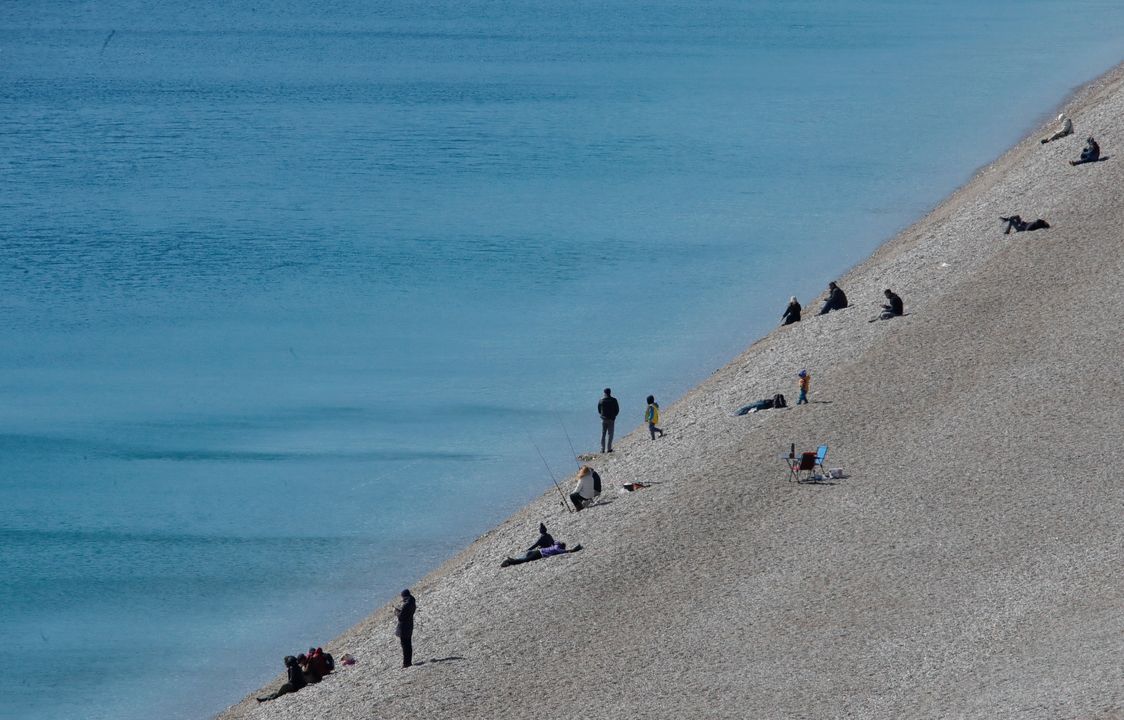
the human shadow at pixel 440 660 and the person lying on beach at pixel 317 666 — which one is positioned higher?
the person lying on beach at pixel 317 666

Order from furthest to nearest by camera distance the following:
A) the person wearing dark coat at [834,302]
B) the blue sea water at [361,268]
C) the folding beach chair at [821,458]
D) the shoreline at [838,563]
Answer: the person wearing dark coat at [834,302]
the blue sea water at [361,268]
the folding beach chair at [821,458]
the shoreline at [838,563]

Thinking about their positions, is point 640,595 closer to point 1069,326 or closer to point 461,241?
point 1069,326

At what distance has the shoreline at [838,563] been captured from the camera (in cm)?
1864

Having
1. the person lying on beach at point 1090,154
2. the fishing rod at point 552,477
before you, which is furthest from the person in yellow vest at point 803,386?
the person lying on beach at point 1090,154

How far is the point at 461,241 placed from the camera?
51.7m

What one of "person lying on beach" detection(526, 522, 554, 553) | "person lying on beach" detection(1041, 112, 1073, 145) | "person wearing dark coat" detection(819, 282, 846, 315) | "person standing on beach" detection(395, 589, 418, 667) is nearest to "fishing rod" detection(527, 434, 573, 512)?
"person lying on beach" detection(526, 522, 554, 553)

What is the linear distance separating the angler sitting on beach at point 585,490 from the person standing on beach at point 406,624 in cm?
549

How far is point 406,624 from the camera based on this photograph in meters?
21.0

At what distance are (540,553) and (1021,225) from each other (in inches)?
685

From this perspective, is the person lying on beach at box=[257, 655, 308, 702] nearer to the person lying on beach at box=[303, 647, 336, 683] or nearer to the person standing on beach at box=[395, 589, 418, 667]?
the person lying on beach at box=[303, 647, 336, 683]

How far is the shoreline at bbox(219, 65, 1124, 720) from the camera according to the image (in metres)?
18.6

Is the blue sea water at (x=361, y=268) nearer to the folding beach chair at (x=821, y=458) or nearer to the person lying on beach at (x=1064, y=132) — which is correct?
the person lying on beach at (x=1064, y=132)

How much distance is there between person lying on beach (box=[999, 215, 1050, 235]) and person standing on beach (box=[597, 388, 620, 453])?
38.3 feet

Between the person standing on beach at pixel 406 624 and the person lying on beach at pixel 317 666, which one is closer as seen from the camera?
the person standing on beach at pixel 406 624
